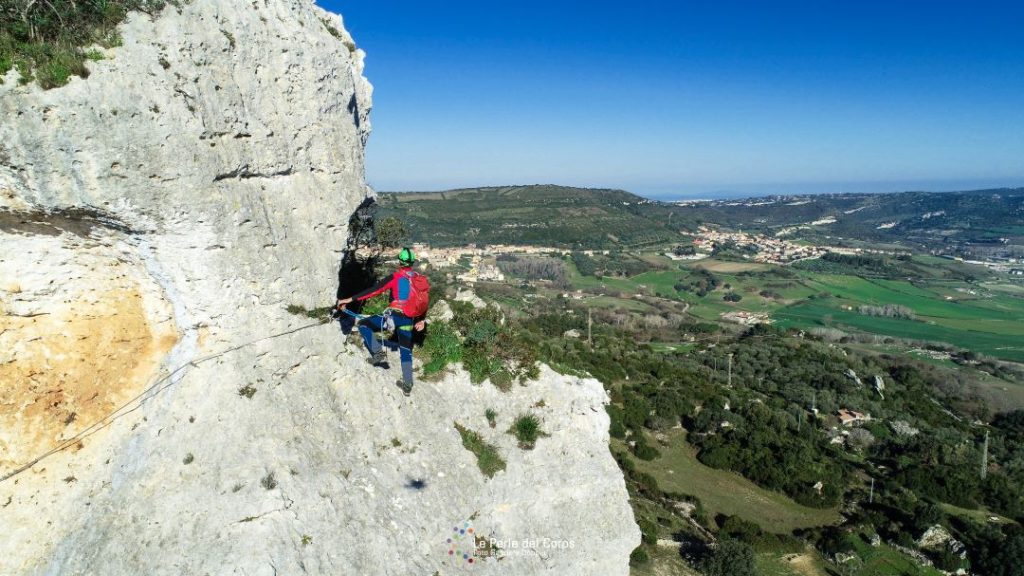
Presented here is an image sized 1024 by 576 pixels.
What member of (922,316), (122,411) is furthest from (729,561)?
(922,316)

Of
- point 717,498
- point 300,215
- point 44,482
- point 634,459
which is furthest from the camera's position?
point 634,459

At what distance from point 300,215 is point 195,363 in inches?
127

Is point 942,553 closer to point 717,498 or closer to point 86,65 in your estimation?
point 717,498

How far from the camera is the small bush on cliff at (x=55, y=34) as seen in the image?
6867 mm

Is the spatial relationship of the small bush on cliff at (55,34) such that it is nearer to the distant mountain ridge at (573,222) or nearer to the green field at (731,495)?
the green field at (731,495)

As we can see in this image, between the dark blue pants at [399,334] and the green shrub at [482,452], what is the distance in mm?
2037

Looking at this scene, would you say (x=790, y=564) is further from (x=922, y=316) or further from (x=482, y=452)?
(x=922, y=316)

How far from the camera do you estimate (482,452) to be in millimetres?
12094

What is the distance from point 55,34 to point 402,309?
648 cm

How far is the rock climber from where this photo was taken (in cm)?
Result: 982

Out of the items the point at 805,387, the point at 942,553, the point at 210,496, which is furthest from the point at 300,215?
the point at 805,387

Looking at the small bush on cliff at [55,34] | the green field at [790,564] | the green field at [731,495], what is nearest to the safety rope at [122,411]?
the small bush on cliff at [55,34]

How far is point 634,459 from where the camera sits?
3266 centimetres

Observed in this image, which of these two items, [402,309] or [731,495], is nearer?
[402,309]
